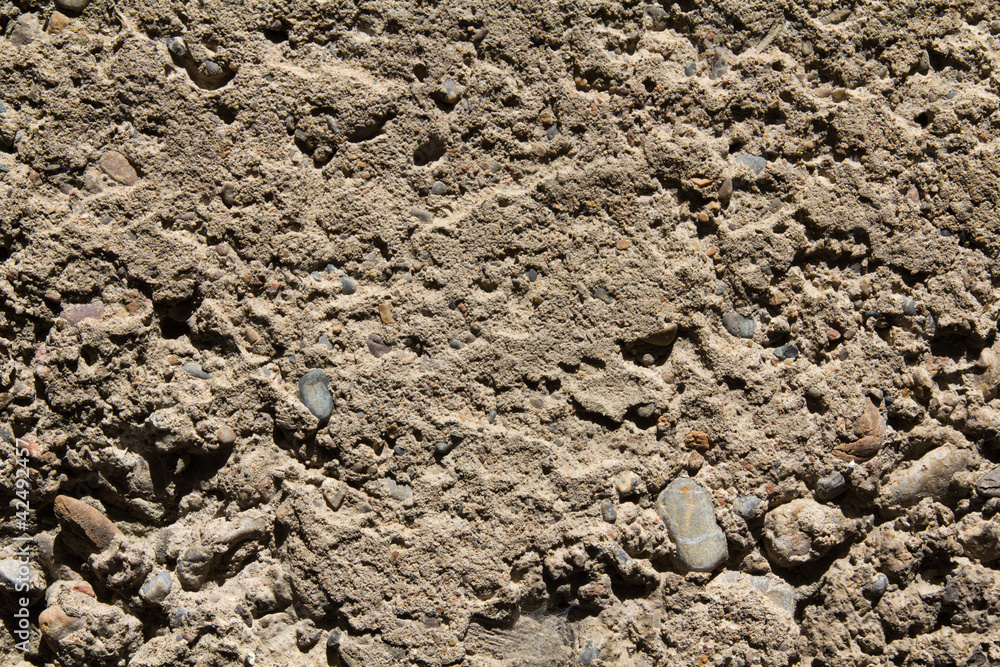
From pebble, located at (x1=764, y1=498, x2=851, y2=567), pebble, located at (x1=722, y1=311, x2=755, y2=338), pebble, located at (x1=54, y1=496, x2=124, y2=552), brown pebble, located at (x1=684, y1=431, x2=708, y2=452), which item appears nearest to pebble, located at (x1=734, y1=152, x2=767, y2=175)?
pebble, located at (x1=722, y1=311, x2=755, y2=338)

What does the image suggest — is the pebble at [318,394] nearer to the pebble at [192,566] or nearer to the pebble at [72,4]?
the pebble at [192,566]

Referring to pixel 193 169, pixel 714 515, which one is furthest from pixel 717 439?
pixel 193 169

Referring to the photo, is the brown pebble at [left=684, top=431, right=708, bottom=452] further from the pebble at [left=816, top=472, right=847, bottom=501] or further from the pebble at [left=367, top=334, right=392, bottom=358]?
the pebble at [left=367, top=334, right=392, bottom=358]

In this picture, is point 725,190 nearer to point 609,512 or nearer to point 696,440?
point 696,440

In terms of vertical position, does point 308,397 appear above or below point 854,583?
above

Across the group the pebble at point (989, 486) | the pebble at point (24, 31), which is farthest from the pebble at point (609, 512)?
the pebble at point (24, 31)

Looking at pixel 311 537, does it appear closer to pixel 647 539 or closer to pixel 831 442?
pixel 647 539
